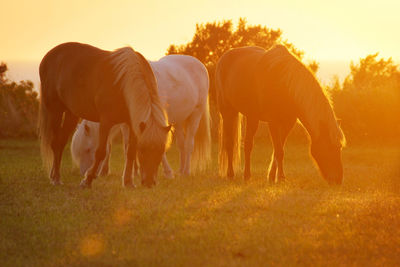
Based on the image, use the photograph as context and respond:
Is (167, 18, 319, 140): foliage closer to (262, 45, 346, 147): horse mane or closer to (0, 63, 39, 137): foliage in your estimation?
(0, 63, 39, 137): foliage

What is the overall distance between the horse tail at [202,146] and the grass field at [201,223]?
1.00m

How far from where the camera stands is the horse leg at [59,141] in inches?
377

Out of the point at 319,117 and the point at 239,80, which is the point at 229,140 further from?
the point at 319,117

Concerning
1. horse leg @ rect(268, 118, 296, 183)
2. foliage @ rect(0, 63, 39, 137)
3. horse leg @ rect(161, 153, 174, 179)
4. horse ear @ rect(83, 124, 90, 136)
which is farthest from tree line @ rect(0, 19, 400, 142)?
horse leg @ rect(268, 118, 296, 183)

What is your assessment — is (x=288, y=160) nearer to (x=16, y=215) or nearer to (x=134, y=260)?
(x=16, y=215)

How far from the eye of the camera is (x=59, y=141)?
979cm

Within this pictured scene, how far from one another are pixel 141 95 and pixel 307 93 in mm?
2621

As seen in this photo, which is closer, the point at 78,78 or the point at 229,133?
the point at 78,78

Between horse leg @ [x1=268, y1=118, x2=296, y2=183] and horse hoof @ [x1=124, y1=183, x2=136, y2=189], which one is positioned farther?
horse leg @ [x1=268, y1=118, x2=296, y2=183]

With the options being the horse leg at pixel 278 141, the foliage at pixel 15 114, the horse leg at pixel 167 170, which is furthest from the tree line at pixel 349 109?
the horse leg at pixel 278 141

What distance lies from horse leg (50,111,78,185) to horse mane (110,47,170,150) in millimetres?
1931

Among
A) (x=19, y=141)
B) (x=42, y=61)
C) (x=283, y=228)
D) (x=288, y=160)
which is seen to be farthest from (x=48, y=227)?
(x=19, y=141)

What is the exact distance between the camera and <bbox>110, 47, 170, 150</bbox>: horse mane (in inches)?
311

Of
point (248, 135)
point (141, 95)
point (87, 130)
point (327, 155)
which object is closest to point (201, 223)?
point (141, 95)
